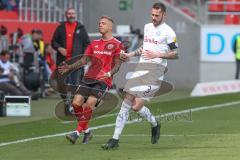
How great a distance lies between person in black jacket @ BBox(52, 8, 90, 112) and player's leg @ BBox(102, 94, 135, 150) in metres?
5.87

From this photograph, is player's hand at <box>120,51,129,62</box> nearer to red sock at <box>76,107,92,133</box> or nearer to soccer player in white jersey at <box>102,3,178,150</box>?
soccer player in white jersey at <box>102,3,178,150</box>

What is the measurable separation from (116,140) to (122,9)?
79.0 feet

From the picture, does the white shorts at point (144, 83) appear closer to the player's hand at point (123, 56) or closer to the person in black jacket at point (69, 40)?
the player's hand at point (123, 56)

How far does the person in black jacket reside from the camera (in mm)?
19734

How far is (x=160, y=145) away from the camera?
46.7 ft

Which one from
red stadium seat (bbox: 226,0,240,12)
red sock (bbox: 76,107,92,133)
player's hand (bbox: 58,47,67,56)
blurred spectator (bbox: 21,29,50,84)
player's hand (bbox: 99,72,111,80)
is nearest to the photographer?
player's hand (bbox: 99,72,111,80)

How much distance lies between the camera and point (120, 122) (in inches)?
536

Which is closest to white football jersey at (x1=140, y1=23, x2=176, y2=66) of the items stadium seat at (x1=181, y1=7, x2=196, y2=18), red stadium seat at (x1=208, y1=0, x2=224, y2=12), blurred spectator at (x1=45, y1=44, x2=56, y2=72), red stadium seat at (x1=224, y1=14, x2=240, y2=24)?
blurred spectator at (x1=45, y1=44, x2=56, y2=72)

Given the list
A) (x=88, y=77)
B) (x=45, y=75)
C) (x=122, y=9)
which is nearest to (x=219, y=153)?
(x=88, y=77)

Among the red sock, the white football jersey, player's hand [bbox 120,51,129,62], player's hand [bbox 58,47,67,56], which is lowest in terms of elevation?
the red sock

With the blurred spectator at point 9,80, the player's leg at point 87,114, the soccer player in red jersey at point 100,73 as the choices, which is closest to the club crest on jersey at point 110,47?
the soccer player in red jersey at point 100,73

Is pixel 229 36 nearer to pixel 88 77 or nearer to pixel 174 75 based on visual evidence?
pixel 174 75

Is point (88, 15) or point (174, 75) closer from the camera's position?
point (174, 75)

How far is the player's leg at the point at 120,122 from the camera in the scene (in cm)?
1352
